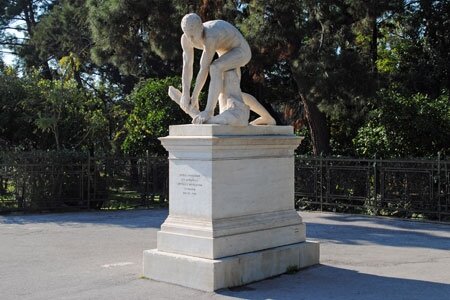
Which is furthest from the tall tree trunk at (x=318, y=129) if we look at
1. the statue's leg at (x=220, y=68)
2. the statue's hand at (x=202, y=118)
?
the statue's hand at (x=202, y=118)

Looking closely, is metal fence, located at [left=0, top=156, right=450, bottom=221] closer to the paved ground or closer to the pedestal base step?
the paved ground

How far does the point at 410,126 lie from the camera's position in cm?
1647

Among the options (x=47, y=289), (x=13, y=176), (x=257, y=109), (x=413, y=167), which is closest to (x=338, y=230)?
(x=413, y=167)

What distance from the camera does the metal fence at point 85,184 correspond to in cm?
1627

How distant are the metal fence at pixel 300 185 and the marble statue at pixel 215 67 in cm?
787

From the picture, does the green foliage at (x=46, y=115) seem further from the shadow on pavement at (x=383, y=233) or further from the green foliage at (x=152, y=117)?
the shadow on pavement at (x=383, y=233)

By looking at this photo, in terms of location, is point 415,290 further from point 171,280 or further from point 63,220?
point 63,220

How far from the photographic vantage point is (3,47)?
117ft

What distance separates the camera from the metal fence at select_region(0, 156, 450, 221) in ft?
47.2

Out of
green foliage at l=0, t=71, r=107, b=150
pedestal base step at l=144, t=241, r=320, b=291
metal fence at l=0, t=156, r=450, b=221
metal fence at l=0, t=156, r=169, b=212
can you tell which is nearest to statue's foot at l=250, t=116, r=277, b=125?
pedestal base step at l=144, t=241, r=320, b=291

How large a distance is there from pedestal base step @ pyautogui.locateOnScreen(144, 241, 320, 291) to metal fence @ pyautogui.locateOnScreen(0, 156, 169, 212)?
32.1ft

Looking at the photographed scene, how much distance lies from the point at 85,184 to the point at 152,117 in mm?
3349

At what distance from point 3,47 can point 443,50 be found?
87.0 ft

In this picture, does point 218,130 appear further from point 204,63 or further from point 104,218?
point 104,218
